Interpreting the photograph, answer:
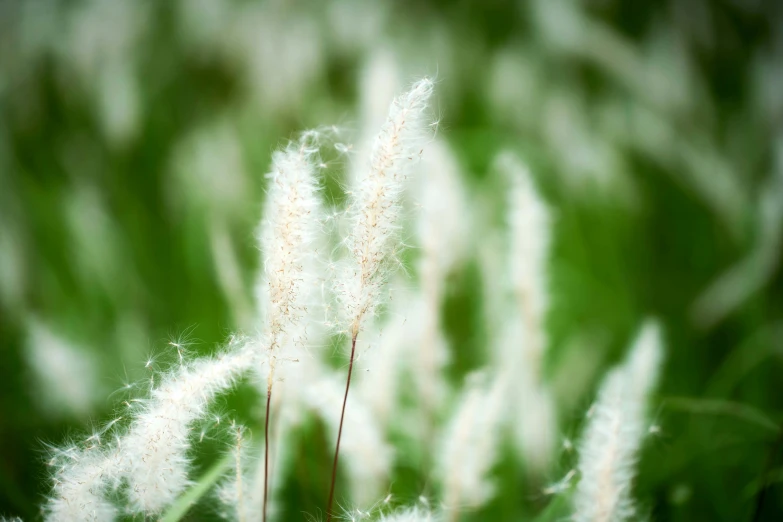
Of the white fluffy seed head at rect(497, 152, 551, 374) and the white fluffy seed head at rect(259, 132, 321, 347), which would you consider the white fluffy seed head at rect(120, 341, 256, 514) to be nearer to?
the white fluffy seed head at rect(259, 132, 321, 347)

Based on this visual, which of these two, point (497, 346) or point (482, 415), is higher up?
point (497, 346)

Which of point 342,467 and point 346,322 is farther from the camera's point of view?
point 342,467

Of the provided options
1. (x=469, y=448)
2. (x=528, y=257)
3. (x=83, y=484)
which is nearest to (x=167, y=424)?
(x=83, y=484)

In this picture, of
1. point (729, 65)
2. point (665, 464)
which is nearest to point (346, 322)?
point (665, 464)

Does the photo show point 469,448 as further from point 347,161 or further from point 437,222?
point 347,161

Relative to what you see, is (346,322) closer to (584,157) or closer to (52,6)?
(584,157)

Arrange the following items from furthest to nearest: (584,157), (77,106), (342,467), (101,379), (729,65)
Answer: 1. (729,65)
2. (77,106)
3. (584,157)
4. (101,379)
5. (342,467)

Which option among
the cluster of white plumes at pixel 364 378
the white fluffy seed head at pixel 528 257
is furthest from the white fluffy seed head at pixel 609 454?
the white fluffy seed head at pixel 528 257
